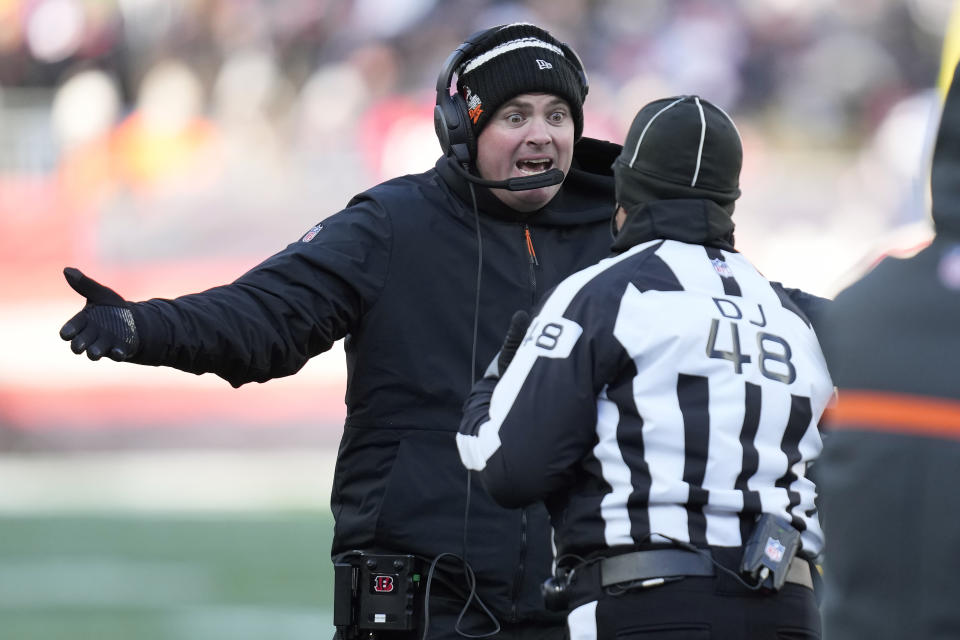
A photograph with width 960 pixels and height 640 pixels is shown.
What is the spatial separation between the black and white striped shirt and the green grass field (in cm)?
422

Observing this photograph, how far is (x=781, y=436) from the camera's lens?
239 cm

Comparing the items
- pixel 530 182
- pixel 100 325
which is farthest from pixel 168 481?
pixel 100 325

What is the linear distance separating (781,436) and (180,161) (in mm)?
10272

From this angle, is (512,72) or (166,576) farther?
(166,576)

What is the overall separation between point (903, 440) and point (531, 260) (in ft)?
5.13

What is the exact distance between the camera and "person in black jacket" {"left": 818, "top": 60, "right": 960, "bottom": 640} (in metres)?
1.68

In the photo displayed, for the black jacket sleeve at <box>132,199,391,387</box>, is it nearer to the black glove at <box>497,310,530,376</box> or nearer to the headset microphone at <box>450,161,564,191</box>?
the headset microphone at <box>450,161,564,191</box>

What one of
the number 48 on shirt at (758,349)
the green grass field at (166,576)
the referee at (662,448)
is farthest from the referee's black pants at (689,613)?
the green grass field at (166,576)

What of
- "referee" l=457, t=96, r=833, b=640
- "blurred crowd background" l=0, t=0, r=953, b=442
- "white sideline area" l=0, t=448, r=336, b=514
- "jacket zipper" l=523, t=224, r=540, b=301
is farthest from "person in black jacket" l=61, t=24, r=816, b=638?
"blurred crowd background" l=0, t=0, r=953, b=442

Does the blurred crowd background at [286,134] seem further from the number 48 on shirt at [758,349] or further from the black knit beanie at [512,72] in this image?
the number 48 on shirt at [758,349]

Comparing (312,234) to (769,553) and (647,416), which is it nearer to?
(647,416)

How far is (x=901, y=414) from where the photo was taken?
1700 millimetres

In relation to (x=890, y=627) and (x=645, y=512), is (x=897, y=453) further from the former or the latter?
(x=645, y=512)

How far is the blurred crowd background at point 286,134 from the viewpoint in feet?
37.4
